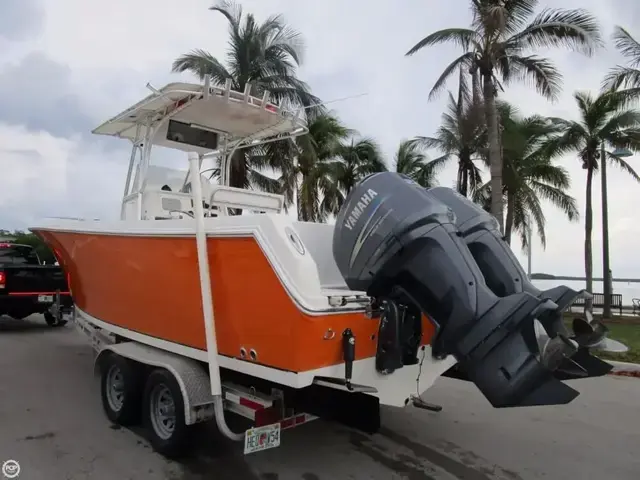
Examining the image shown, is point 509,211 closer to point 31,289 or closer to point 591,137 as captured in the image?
point 591,137

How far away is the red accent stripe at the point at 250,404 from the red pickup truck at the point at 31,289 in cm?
706

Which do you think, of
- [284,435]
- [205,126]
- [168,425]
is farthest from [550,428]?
[205,126]

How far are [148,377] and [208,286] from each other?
1254 millimetres

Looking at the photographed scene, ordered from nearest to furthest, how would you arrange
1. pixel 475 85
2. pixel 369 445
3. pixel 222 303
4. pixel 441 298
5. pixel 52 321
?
pixel 441 298 → pixel 222 303 → pixel 369 445 → pixel 52 321 → pixel 475 85

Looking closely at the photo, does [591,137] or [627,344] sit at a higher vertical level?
[591,137]

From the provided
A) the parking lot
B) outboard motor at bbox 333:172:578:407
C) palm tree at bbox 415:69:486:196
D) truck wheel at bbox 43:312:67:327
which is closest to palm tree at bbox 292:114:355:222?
palm tree at bbox 415:69:486:196

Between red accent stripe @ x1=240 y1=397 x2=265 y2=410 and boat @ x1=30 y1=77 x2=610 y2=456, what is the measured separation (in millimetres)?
93

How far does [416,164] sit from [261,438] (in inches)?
893

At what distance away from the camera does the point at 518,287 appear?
353 cm

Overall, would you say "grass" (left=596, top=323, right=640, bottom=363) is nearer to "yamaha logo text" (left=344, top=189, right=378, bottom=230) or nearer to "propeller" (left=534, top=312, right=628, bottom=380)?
"propeller" (left=534, top=312, right=628, bottom=380)

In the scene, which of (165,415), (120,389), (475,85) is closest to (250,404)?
(165,415)

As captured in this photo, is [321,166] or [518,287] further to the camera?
[321,166]

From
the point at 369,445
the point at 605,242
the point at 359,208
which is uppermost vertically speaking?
the point at 605,242

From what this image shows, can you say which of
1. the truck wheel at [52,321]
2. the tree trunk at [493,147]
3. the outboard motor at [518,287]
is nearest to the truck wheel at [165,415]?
the outboard motor at [518,287]
